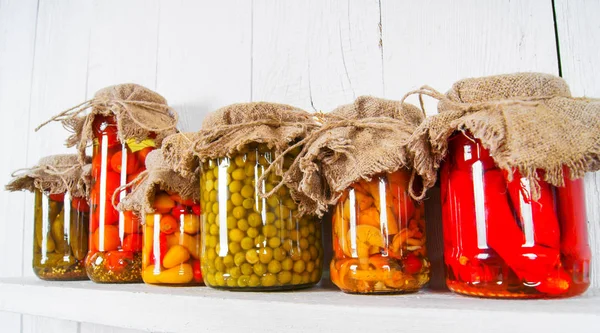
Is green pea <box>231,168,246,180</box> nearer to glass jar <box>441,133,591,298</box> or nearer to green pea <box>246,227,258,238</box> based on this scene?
green pea <box>246,227,258,238</box>

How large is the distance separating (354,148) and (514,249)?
6.9 inches

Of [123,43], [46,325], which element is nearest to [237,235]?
[123,43]

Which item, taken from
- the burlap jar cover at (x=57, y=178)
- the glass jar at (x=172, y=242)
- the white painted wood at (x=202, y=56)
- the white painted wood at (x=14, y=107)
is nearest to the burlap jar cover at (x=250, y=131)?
the glass jar at (x=172, y=242)

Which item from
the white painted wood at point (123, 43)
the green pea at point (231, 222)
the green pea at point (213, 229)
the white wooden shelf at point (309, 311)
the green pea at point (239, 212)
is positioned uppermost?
the white painted wood at point (123, 43)

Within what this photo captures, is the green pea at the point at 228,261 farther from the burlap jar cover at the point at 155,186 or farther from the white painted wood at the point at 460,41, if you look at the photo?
the white painted wood at the point at 460,41

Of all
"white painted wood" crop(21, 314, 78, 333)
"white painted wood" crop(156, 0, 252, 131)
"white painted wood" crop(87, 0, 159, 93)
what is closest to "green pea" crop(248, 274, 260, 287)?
"white painted wood" crop(156, 0, 252, 131)

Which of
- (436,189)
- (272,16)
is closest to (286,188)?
(436,189)

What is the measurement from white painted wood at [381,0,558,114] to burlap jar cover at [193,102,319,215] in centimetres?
17

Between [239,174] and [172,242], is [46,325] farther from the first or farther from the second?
[239,174]

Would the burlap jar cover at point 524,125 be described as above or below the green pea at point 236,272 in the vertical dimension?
above

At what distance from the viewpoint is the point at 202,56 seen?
3.05 ft

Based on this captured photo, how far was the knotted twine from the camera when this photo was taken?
53 cm

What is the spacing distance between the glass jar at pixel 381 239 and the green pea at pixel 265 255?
77mm

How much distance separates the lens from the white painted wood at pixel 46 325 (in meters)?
1.09
